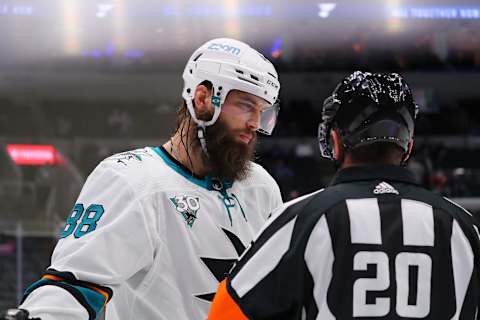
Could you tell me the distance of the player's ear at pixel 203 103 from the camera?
4.88 ft

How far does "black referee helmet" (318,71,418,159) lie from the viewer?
1.04 metres

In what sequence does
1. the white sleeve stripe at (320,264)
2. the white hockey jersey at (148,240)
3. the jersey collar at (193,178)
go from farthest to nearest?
the jersey collar at (193,178) < the white hockey jersey at (148,240) < the white sleeve stripe at (320,264)

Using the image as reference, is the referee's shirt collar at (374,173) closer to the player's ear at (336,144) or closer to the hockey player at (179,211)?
the player's ear at (336,144)

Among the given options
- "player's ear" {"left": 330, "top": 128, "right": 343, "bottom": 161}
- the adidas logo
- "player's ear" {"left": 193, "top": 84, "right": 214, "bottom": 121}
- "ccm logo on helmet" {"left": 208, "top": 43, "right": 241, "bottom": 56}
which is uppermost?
"ccm logo on helmet" {"left": 208, "top": 43, "right": 241, "bottom": 56}

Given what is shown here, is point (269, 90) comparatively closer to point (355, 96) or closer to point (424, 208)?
point (355, 96)

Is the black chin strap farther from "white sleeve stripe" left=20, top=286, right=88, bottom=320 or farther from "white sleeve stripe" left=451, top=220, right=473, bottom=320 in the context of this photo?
"white sleeve stripe" left=451, top=220, right=473, bottom=320

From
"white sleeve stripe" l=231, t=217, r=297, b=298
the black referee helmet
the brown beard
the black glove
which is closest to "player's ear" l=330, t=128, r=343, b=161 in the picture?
the black referee helmet

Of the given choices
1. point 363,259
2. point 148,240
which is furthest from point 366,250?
point 148,240

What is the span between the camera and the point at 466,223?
1039 millimetres

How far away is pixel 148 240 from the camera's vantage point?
4.38 ft

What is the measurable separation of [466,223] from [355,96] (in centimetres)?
24

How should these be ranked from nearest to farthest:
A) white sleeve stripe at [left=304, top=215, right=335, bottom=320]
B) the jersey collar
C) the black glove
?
white sleeve stripe at [left=304, top=215, right=335, bottom=320] < the black glove < the jersey collar

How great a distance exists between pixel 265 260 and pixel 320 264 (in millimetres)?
77

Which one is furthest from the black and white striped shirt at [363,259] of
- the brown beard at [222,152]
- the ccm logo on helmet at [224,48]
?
the ccm logo on helmet at [224,48]
